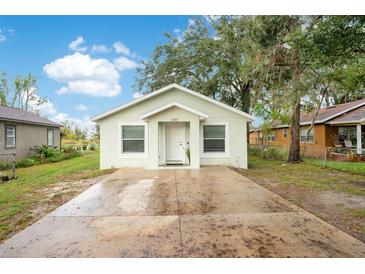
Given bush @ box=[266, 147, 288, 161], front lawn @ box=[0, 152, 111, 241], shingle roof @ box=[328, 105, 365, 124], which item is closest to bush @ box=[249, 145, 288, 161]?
bush @ box=[266, 147, 288, 161]

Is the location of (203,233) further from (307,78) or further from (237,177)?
(307,78)

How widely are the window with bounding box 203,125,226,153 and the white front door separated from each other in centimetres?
119

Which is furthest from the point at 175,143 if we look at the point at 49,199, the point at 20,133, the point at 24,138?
the point at 24,138

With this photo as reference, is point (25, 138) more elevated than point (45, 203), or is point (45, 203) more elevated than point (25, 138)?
point (25, 138)

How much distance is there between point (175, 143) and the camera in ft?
41.8

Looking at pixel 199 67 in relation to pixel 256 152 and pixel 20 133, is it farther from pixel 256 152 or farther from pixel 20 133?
pixel 20 133

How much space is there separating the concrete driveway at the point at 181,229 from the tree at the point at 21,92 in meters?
34.1

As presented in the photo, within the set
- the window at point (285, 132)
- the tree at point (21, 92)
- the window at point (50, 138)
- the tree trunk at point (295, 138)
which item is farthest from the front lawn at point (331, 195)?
the tree at point (21, 92)

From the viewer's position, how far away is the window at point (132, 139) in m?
12.4

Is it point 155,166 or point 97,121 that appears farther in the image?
→ point 97,121

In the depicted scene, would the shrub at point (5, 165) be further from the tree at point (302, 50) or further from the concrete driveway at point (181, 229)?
the tree at point (302, 50)
